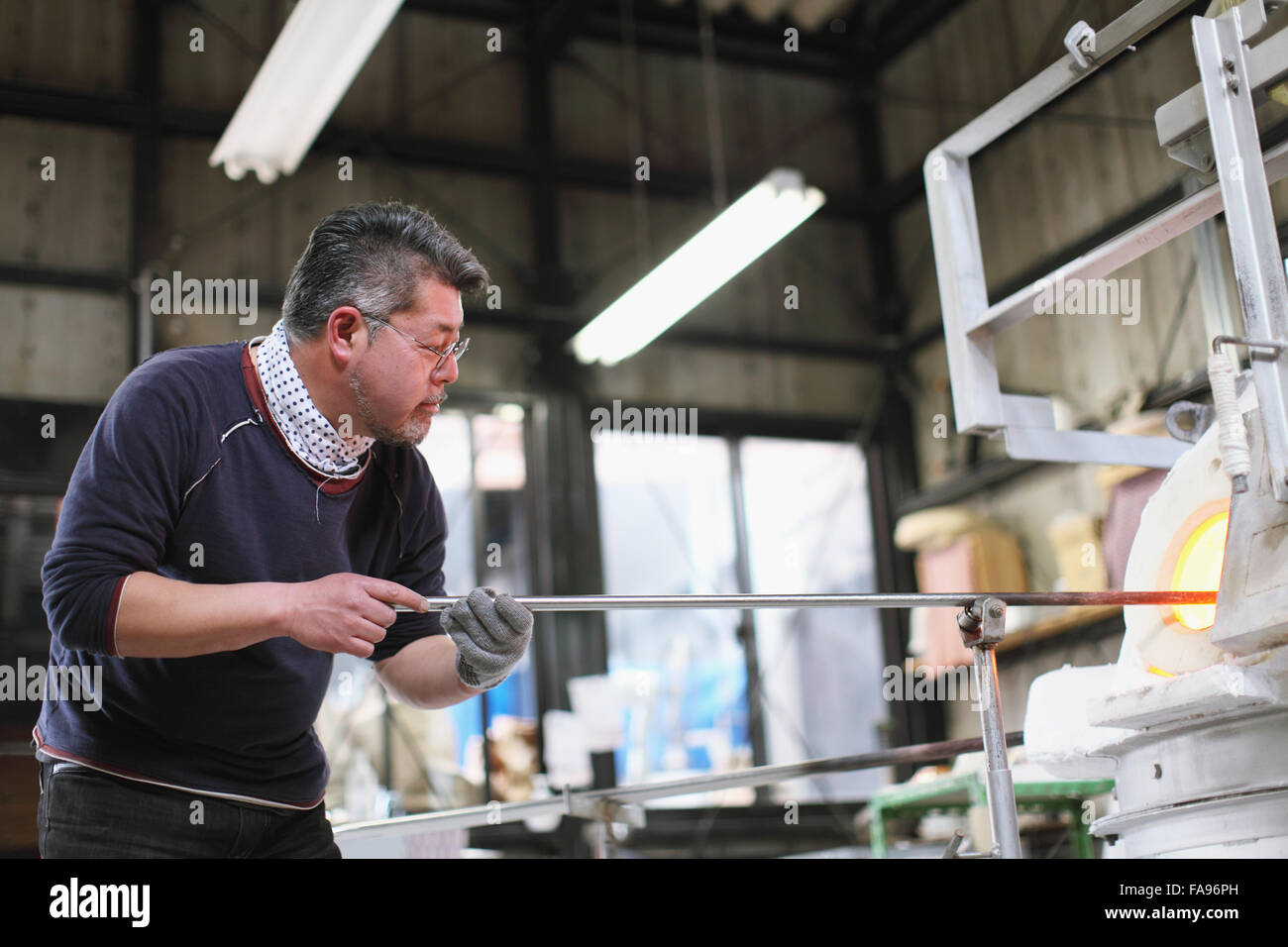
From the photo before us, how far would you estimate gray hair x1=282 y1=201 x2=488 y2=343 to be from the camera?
7.47 feet

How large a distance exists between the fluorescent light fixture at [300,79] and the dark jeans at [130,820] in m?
3.99

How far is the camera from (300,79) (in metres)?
5.81

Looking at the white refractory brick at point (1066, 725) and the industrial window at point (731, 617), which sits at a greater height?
the industrial window at point (731, 617)

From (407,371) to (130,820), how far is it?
83cm

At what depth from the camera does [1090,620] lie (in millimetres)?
7871

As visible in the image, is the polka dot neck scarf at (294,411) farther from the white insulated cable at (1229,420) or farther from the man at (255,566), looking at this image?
the white insulated cable at (1229,420)

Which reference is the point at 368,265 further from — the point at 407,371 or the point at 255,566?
the point at 255,566

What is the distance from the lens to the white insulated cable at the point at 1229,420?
1952 mm

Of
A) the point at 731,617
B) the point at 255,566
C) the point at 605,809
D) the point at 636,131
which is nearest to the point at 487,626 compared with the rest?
the point at 255,566

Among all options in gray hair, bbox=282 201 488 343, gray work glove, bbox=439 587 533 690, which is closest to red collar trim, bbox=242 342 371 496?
gray hair, bbox=282 201 488 343

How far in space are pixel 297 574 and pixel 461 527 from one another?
6325 millimetres

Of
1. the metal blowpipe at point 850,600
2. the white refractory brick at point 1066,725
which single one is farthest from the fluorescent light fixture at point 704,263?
the metal blowpipe at point 850,600
